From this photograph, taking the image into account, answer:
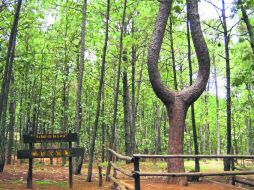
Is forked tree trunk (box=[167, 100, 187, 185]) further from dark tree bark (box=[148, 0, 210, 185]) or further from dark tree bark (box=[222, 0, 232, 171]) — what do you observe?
dark tree bark (box=[222, 0, 232, 171])

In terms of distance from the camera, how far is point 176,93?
12555mm

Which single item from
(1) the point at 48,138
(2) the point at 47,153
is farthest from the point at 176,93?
(2) the point at 47,153

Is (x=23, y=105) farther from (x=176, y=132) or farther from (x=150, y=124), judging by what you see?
(x=150, y=124)

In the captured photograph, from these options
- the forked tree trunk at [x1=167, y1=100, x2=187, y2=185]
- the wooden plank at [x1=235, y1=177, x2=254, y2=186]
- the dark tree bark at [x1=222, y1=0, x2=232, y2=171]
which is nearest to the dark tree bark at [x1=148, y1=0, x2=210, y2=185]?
the forked tree trunk at [x1=167, y1=100, x2=187, y2=185]

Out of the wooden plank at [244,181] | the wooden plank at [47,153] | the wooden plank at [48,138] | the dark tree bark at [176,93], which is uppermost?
the dark tree bark at [176,93]

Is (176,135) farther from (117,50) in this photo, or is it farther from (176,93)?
(117,50)

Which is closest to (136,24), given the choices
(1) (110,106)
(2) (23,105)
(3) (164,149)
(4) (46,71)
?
(4) (46,71)

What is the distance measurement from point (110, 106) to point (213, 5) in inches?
921

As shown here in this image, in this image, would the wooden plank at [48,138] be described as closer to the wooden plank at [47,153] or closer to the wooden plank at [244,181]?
the wooden plank at [47,153]

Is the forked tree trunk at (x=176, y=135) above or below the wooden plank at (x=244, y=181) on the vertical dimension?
above

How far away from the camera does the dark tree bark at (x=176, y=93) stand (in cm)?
1222

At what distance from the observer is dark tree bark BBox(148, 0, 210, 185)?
1222cm

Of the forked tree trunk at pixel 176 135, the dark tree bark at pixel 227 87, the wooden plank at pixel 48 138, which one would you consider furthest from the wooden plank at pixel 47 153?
the dark tree bark at pixel 227 87

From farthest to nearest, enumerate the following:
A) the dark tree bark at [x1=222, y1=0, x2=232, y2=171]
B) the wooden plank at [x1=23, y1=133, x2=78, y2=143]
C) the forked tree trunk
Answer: the dark tree bark at [x1=222, y1=0, x2=232, y2=171] → the wooden plank at [x1=23, y1=133, x2=78, y2=143] → the forked tree trunk
